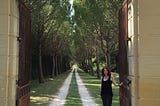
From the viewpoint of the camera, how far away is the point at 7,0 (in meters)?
11.6

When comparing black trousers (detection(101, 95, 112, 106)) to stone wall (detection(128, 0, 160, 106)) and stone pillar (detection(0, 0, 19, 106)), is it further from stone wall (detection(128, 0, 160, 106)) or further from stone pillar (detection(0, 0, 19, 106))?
stone pillar (detection(0, 0, 19, 106))

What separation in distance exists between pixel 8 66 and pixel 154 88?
3749 millimetres

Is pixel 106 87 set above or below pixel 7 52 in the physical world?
below

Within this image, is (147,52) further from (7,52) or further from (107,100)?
(7,52)

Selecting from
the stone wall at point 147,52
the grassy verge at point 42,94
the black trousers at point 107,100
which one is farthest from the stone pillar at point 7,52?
the grassy verge at point 42,94

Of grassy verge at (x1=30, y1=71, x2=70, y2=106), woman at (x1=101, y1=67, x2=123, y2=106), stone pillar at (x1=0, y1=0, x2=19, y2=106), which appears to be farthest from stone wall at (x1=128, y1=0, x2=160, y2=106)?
grassy verge at (x1=30, y1=71, x2=70, y2=106)

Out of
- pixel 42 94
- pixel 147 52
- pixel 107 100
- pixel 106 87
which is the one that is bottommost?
pixel 42 94

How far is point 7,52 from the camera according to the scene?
1145 cm

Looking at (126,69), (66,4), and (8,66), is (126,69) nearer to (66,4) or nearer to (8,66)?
(8,66)

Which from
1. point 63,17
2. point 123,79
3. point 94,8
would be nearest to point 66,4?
point 63,17

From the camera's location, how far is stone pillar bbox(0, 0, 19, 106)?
1141 cm

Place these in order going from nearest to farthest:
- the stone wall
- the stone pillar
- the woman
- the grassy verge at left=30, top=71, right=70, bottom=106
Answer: the stone wall
the stone pillar
the woman
the grassy verge at left=30, top=71, right=70, bottom=106

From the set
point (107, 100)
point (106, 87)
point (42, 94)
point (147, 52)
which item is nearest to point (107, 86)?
point (106, 87)

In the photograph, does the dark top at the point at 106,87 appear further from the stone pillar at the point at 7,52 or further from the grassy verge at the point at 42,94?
the grassy verge at the point at 42,94
